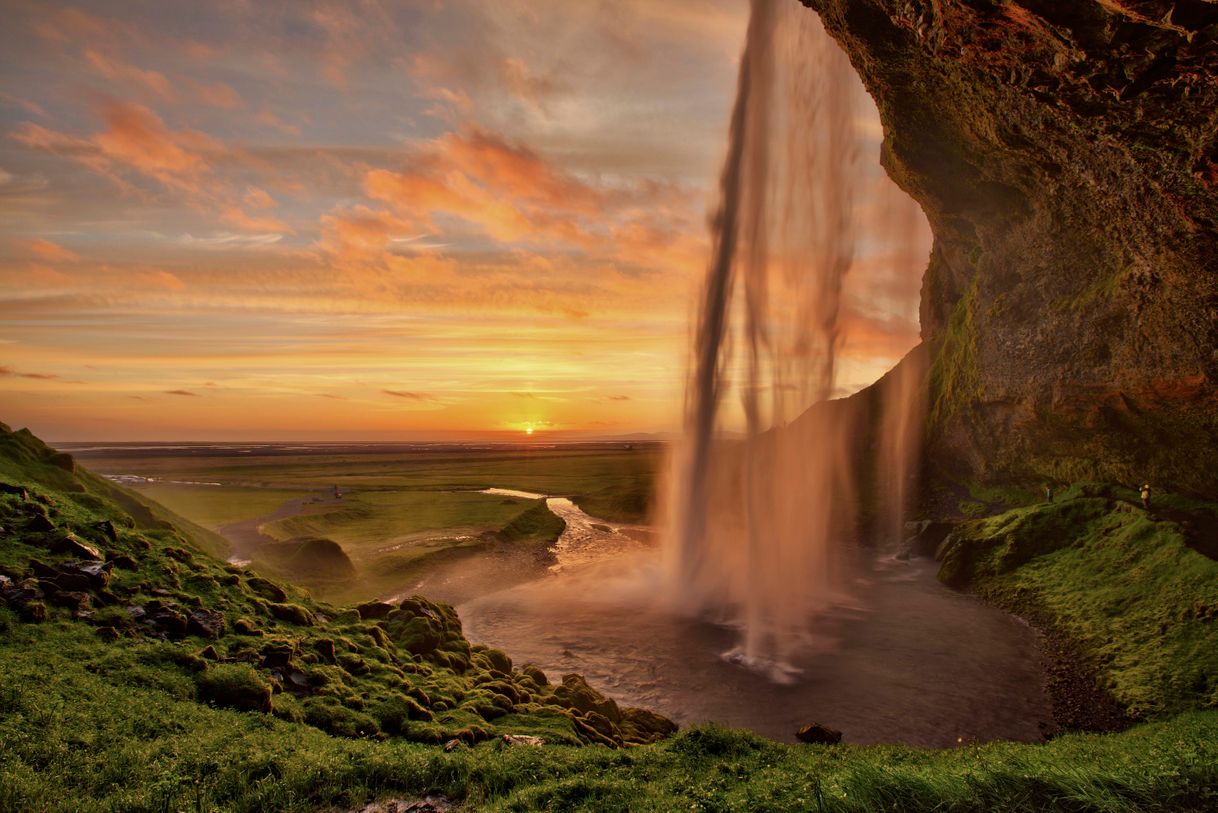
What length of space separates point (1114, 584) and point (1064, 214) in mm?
21701

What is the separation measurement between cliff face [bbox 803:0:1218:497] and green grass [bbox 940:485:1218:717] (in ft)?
19.9

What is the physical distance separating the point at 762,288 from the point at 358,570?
2899 cm

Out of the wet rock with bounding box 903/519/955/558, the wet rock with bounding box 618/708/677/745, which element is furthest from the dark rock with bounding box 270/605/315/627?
the wet rock with bounding box 903/519/955/558


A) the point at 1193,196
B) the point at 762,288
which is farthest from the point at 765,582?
the point at 1193,196

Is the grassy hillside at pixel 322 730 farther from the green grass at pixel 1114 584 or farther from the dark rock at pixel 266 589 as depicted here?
the green grass at pixel 1114 584

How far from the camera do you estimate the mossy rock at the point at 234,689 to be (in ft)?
40.0

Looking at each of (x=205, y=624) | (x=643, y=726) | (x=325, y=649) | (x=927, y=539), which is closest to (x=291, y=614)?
(x=325, y=649)

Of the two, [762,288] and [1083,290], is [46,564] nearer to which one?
[762,288]

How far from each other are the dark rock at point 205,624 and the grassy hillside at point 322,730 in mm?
51

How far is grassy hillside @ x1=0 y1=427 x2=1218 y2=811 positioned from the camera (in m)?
8.68

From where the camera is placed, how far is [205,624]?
14.4 m

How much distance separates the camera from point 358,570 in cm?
3431

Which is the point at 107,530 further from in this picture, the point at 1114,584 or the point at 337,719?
the point at 1114,584

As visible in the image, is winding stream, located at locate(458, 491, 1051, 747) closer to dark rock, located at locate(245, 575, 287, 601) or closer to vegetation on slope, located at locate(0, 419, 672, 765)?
vegetation on slope, located at locate(0, 419, 672, 765)
